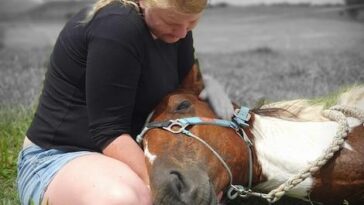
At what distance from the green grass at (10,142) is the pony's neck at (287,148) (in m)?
1.28

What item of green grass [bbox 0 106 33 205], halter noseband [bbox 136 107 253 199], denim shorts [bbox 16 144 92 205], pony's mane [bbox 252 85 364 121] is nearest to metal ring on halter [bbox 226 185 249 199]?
halter noseband [bbox 136 107 253 199]

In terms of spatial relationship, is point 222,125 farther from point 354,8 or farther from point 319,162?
point 354,8

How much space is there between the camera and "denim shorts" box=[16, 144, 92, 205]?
247cm

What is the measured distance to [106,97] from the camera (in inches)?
91.0

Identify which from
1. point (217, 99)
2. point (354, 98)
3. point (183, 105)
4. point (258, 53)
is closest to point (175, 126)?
point (183, 105)

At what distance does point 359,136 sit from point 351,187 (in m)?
0.19

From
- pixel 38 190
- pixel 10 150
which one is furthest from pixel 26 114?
pixel 38 190

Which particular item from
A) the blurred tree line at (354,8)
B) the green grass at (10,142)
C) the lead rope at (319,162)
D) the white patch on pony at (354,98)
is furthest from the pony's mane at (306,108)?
the blurred tree line at (354,8)

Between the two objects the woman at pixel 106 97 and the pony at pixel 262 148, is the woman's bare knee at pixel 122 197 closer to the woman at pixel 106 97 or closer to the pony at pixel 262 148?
Answer: the woman at pixel 106 97

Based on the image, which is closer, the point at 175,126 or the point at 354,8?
the point at 175,126

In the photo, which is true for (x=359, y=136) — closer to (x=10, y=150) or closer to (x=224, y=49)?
(x=10, y=150)

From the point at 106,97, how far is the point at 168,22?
1.14 feet

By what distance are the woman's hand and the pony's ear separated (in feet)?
0.07

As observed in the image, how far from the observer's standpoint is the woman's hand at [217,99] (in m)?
2.36
